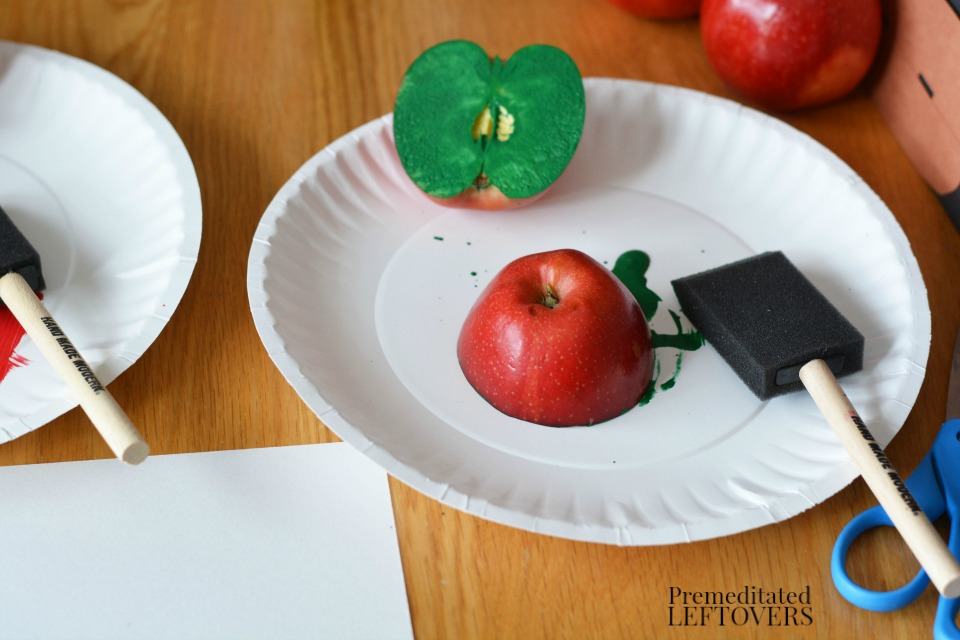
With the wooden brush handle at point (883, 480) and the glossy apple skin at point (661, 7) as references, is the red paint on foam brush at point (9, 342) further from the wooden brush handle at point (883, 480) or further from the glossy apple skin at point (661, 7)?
the glossy apple skin at point (661, 7)

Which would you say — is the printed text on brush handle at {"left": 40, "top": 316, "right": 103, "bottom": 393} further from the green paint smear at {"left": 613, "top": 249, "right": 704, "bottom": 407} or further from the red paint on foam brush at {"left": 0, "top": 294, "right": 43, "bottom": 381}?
the green paint smear at {"left": 613, "top": 249, "right": 704, "bottom": 407}

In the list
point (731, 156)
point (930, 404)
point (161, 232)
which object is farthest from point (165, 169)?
point (930, 404)

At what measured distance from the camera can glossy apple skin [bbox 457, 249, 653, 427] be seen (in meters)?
0.66

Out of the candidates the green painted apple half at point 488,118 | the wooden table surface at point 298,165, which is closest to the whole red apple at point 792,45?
the wooden table surface at point 298,165

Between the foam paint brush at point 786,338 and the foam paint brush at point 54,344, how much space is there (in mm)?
395

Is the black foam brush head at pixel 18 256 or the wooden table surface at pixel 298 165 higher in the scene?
the black foam brush head at pixel 18 256

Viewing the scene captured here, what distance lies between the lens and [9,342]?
2.26ft

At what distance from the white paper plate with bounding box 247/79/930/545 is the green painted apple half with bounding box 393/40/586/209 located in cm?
3

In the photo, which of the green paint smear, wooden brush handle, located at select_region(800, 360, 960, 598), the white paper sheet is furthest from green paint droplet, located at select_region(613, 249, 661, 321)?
the white paper sheet

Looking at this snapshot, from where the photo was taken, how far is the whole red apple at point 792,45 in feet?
2.77

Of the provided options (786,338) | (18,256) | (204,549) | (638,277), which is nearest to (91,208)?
(18,256)

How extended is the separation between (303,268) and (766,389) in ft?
1.17

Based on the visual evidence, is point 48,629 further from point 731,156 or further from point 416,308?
point 731,156

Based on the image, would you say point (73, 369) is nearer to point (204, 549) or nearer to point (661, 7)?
point (204, 549)
